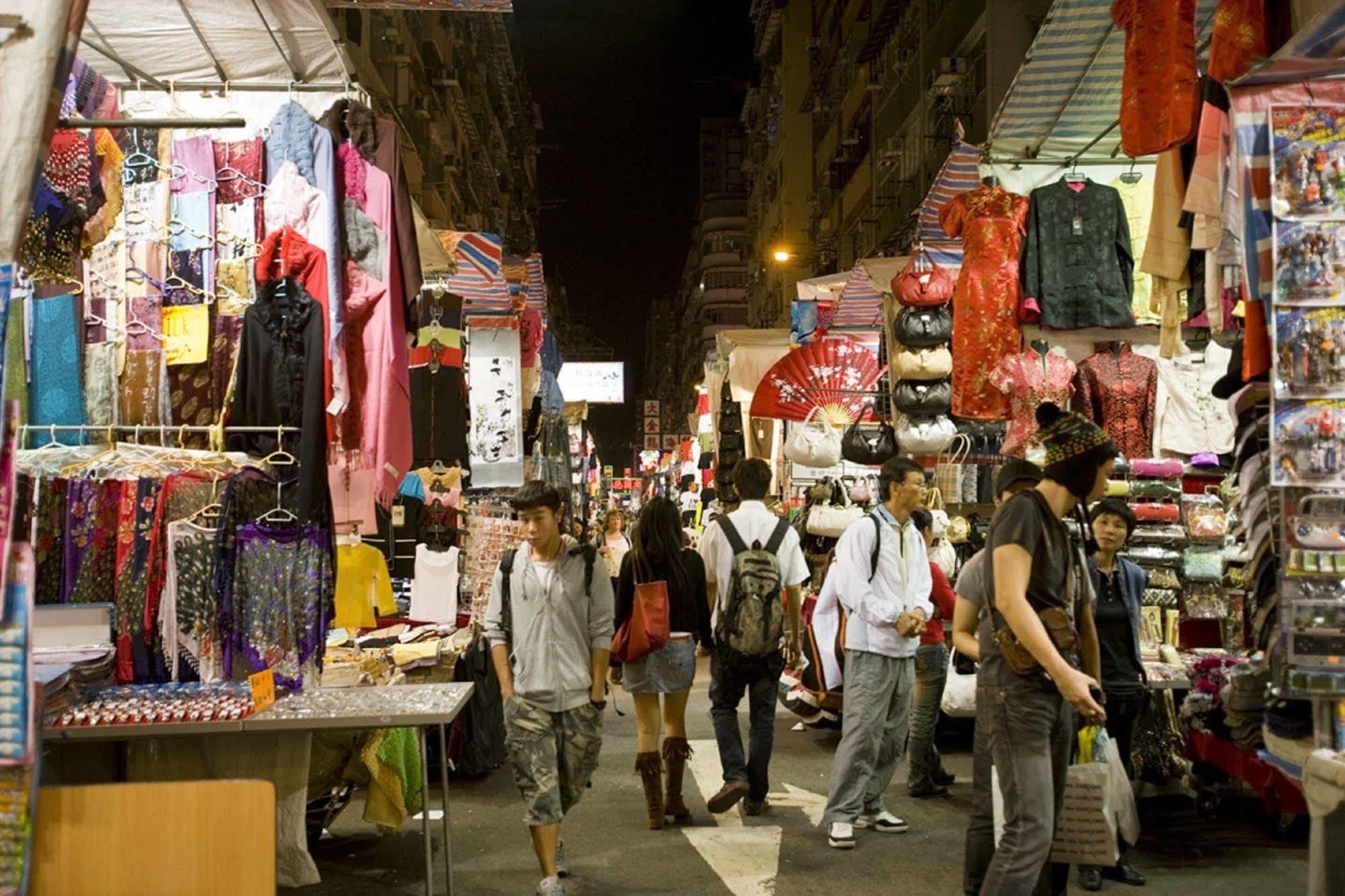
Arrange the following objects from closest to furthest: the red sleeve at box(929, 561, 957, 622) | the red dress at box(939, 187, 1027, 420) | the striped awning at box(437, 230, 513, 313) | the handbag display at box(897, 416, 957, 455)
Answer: the red dress at box(939, 187, 1027, 420) → the red sleeve at box(929, 561, 957, 622) → the handbag display at box(897, 416, 957, 455) → the striped awning at box(437, 230, 513, 313)

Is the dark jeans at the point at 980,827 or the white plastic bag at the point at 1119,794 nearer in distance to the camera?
the dark jeans at the point at 980,827

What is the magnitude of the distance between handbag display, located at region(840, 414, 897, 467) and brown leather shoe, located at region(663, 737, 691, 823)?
3.98m

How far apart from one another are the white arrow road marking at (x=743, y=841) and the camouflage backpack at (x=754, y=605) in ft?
3.68

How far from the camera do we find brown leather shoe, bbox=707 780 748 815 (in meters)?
7.77

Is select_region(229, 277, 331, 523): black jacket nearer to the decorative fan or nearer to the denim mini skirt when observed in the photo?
the denim mini skirt

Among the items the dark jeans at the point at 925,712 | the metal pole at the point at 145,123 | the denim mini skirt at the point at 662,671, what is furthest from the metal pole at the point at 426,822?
the dark jeans at the point at 925,712

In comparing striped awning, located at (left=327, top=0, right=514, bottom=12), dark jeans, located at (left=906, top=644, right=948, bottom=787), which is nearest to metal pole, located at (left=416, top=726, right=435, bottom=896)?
striped awning, located at (left=327, top=0, right=514, bottom=12)

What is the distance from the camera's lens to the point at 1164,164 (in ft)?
17.9

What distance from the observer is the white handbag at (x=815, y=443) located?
12531 millimetres

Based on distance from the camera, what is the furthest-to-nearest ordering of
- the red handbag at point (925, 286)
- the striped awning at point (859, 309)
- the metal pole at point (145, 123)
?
the striped awning at point (859, 309) → the red handbag at point (925, 286) → the metal pole at point (145, 123)

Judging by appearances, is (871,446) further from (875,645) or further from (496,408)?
(496,408)

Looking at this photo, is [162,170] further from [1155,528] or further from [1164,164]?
[1155,528]

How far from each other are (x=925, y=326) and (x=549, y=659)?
4.81 m

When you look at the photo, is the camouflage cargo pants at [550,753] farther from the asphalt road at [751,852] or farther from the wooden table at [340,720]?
the asphalt road at [751,852]
